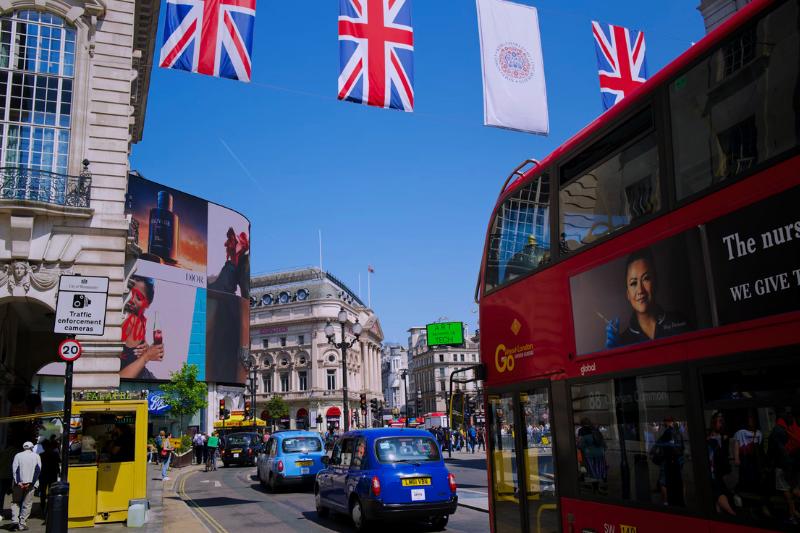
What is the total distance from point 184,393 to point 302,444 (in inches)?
1258

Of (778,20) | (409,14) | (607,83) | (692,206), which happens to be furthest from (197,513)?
(778,20)

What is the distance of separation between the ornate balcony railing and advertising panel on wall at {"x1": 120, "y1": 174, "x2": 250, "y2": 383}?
33.5 metres

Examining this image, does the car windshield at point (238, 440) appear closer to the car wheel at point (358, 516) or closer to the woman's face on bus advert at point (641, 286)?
the car wheel at point (358, 516)

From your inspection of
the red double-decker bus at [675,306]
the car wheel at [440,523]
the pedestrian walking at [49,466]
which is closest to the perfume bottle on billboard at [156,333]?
the pedestrian walking at [49,466]

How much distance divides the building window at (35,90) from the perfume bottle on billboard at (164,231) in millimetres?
36762

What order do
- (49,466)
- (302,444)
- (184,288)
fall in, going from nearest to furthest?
(49,466) → (302,444) → (184,288)

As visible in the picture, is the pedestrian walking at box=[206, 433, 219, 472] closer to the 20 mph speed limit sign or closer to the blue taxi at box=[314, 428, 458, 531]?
the blue taxi at box=[314, 428, 458, 531]

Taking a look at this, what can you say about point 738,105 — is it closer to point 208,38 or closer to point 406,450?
point 406,450

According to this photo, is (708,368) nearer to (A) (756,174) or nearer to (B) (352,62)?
(A) (756,174)

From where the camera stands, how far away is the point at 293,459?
2012 centimetres

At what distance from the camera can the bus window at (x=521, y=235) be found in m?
6.75

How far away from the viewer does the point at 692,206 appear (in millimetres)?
4555

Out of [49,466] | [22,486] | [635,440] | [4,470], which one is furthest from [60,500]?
[635,440]

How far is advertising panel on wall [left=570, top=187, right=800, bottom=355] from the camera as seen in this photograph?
150 inches
